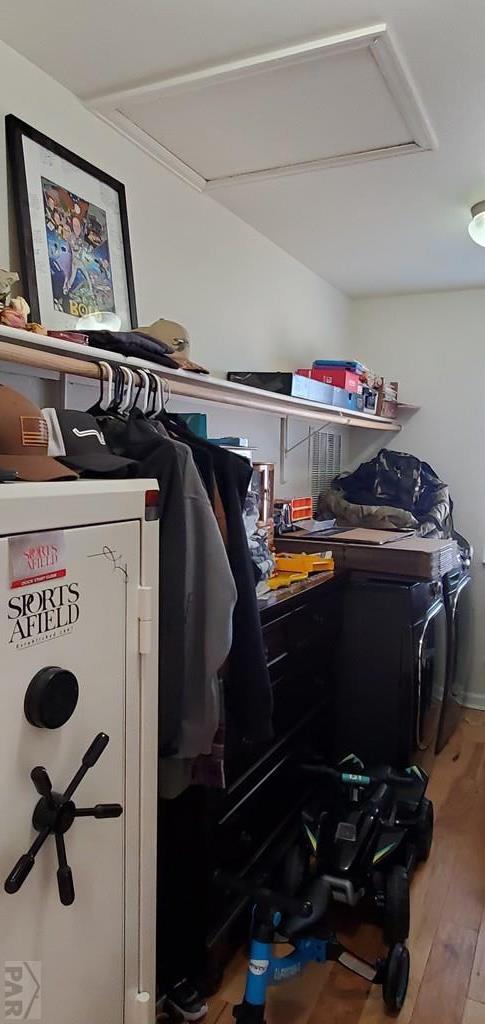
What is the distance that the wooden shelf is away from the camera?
1.29 metres

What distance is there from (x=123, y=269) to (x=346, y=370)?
127cm

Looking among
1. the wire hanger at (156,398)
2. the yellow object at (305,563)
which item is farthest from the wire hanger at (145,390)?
the yellow object at (305,563)

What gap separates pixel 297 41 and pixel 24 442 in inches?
44.1

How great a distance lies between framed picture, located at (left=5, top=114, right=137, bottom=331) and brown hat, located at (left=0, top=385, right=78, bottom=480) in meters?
0.59

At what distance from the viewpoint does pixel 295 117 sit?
1.77m

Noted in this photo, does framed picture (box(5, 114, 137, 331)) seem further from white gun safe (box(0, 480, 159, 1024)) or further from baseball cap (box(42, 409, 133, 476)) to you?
white gun safe (box(0, 480, 159, 1024))

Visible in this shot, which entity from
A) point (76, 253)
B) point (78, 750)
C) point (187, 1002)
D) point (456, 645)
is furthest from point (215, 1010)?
point (456, 645)

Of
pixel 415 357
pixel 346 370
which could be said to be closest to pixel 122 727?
pixel 346 370

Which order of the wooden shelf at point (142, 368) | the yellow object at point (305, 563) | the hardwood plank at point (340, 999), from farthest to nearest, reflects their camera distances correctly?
1. the yellow object at point (305, 563)
2. the hardwood plank at point (340, 999)
3. the wooden shelf at point (142, 368)

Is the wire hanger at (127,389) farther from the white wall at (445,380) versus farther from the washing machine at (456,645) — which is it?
the white wall at (445,380)

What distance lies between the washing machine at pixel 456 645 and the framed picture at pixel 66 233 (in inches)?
70.7

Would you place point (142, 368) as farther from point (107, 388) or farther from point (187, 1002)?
point (187, 1002)

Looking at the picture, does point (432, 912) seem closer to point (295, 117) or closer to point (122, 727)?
point (122, 727)

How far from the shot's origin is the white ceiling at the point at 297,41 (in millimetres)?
1393
